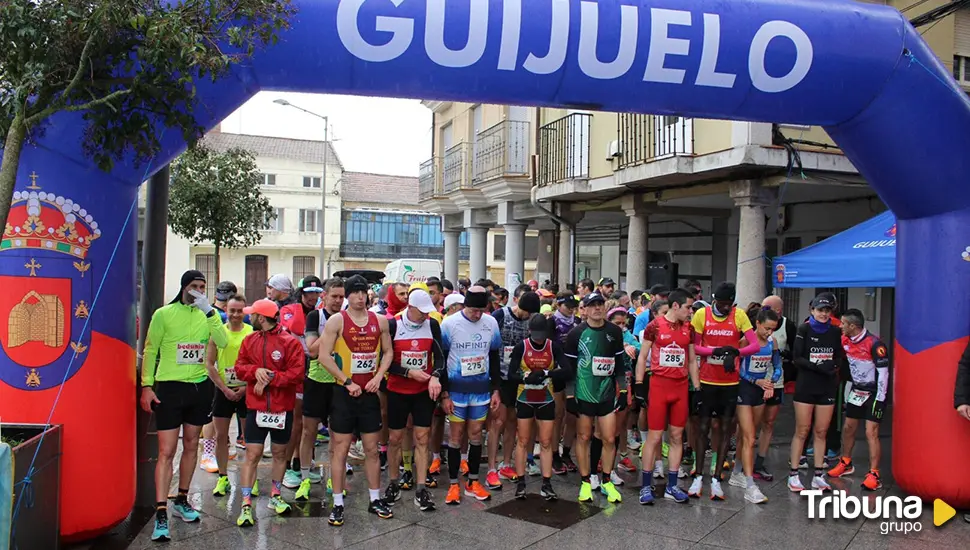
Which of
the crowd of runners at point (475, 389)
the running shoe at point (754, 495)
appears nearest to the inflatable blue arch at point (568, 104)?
the crowd of runners at point (475, 389)

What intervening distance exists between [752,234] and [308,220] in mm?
37938

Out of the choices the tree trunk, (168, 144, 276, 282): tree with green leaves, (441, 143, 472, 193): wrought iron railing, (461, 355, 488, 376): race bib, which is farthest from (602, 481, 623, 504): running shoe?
(441, 143, 472, 193): wrought iron railing

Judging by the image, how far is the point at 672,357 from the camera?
641 centimetres

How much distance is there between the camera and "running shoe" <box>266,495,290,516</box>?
Result: 6.02 metres

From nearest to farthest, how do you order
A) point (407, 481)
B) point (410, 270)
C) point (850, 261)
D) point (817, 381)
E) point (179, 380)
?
point (179, 380), point (407, 481), point (817, 381), point (850, 261), point (410, 270)

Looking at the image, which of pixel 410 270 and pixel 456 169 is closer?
pixel 456 169

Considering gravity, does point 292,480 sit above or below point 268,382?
below

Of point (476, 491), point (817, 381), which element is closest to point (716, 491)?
point (817, 381)

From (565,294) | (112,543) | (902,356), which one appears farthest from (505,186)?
(112,543)

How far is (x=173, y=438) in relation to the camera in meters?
5.63

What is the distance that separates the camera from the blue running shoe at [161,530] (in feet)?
17.6

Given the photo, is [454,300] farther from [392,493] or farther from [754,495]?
[754,495]

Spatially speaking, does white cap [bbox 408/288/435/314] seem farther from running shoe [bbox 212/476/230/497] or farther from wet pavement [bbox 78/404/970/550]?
running shoe [bbox 212/476/230/497]

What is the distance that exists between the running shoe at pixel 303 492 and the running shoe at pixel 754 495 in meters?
3.82
